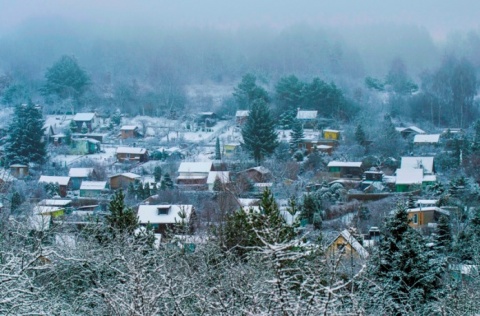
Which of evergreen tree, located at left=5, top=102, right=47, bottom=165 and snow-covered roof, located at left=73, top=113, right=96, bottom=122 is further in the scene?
snow-covered roof, located at left=73, top=113, right=96, bottom=122

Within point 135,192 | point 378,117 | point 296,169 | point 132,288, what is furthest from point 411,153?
point 132,288

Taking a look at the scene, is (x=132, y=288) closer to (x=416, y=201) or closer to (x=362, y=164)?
(x=416, y=201)

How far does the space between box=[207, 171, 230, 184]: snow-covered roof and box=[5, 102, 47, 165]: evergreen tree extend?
336 centimetres

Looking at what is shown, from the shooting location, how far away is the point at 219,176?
10.3 m

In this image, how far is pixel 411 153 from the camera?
12102 mm

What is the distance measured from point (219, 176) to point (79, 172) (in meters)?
2.21

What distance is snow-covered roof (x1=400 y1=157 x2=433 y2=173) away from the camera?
10.8 meters

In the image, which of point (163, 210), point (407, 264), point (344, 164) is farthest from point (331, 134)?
point (407, 264)

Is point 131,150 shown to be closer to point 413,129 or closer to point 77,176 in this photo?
point 77,176

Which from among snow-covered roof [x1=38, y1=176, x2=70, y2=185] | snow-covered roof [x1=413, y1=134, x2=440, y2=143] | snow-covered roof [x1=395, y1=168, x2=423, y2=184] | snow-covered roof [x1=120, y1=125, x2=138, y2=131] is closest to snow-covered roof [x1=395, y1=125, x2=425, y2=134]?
snow-covered roof [x1=413, y1=134, x2=440, y2=143]

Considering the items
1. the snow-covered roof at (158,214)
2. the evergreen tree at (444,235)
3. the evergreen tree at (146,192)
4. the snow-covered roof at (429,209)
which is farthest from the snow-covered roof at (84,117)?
the evergreen tree at (444,235)

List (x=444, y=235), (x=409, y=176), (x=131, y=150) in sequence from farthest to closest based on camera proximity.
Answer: (x=131, y=150) < (x=409, y=176) < (x=444, y=235)

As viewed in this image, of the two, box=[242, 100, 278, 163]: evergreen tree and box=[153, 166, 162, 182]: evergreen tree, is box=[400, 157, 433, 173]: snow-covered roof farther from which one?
box=[153, 166, 162, 182]: evergreen tree

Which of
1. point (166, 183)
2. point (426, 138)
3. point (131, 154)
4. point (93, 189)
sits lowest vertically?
point (93, 189)
